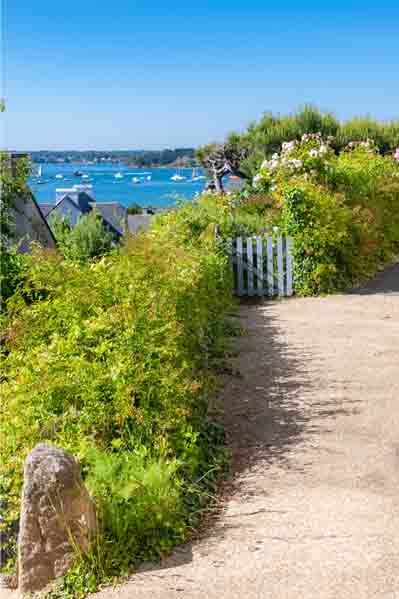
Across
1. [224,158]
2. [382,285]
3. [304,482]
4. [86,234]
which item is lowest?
[304,482]

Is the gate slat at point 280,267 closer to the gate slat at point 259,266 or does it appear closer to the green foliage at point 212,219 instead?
the gate slat at point 259,266

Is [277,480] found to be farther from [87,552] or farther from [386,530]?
[87,552]

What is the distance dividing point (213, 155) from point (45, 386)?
27.8 meters

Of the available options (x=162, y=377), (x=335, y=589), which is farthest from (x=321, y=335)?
(x=335, y=589)

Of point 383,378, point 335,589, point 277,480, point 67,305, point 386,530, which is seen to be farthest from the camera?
point 383,378

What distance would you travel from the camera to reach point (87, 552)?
3857 mm

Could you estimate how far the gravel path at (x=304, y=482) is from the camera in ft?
12.1

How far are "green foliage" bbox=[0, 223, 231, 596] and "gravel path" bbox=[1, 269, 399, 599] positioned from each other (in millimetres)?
226

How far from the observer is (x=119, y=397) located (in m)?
5.02

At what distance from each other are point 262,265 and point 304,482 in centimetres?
769

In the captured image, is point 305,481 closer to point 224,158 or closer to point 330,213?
point 330,213

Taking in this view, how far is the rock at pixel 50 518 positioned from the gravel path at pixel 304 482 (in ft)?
1.03

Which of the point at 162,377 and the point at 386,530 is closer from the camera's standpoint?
the point at 386,530

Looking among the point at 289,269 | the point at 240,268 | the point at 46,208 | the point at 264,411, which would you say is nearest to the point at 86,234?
→ the point at 240,268
